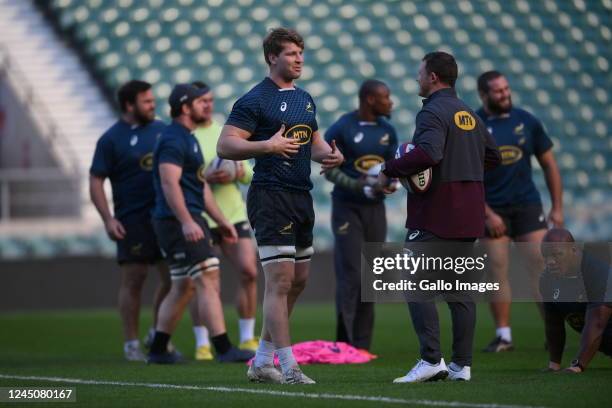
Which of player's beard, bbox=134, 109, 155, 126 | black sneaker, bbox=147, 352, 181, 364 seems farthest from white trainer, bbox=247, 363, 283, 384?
player's beard, bbox=134, 109, 155, 126

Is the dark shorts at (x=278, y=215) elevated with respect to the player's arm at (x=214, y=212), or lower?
elevated

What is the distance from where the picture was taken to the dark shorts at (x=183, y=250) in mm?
8016

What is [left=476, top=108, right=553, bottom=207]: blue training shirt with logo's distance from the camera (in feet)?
30.2

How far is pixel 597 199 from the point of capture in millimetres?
22703

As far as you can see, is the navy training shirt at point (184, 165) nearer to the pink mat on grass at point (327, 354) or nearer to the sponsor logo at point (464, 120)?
the pink mat on grass at point (327, 354)

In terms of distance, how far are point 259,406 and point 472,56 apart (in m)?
20.1

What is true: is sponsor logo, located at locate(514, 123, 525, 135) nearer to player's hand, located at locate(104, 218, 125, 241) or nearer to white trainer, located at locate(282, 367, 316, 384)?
player's hand, located at locate(104, 218, 125, 241)

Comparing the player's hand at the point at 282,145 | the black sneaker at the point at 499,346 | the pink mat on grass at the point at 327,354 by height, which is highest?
the player's hand at the point at 282,145

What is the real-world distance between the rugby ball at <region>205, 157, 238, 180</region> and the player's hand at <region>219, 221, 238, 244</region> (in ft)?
1.57

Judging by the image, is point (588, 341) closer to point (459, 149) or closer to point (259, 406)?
point (459, 149)

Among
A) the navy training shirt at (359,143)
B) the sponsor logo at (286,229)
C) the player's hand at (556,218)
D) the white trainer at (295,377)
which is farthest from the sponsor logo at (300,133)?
the player's hand at (556,218)

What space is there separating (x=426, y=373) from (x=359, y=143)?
296cm

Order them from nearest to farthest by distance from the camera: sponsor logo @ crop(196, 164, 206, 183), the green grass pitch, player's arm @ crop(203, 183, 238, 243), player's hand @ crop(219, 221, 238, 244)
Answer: the green grass pitch
sponsor logo @ crop(196, 164, 206, 183)
player's arm @ crop(203, 183, 238, 243)
player's hand @ crop(219, 221, 238, 244)

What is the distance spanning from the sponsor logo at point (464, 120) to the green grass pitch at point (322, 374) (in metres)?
1.30
